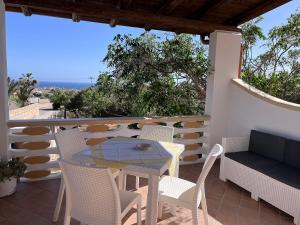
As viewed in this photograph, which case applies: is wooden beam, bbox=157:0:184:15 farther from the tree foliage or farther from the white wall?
the tree foliage

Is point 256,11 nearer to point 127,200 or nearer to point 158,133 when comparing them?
point 158,133

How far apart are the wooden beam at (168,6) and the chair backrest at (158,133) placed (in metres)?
1.99

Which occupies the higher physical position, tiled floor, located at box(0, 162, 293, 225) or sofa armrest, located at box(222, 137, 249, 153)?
sofa armrest, located at box(222, 137, 249, 153)

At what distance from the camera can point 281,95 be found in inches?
249

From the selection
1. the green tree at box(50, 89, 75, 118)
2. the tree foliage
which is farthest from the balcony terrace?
the green tree at box(50, 89, 75, 118)

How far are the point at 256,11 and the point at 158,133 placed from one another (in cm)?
278

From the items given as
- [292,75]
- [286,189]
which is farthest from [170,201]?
[292,75]

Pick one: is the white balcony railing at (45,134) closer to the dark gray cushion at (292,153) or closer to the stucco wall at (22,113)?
the dark gray cushion at (292,153)

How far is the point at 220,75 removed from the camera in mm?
4633

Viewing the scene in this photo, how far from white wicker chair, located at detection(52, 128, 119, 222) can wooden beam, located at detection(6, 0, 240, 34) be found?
5.88 ft

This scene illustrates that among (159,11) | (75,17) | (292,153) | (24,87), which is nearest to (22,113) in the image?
(24,87)

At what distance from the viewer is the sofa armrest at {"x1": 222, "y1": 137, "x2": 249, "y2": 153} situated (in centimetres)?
373

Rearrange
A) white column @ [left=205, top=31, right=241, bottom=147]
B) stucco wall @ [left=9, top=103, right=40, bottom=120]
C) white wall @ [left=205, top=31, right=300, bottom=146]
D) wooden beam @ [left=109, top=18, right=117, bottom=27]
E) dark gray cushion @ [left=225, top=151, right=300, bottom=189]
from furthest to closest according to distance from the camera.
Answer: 1. stucco wall @ [left=9, top=103, right=40, bottom=120]
2. white column @ [left=205, top=31, right=241, bottom=147]
3. white wall @ [left=205, top=31, right=300, bottom=146]
4. wooden beam @ [left=109, top=18, right=117, bottom=27]
5. dark gray cushion @ [left=225, top=151, right=300, bottom=189]

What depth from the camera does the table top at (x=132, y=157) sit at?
6.77 ft
